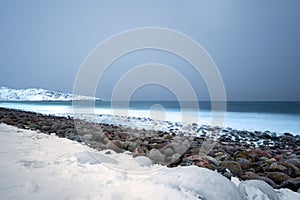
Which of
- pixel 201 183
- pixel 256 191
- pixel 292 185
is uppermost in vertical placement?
pixel 201 183

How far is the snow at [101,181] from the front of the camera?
1853 millimetres

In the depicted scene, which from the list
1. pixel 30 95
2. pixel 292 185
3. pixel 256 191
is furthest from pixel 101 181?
pixel 30 95

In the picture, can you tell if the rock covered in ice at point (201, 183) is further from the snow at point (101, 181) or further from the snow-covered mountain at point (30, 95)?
the snow-covered mountain at point (30, 95)

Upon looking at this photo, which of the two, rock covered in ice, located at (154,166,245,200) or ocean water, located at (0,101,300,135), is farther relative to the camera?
ocean water, located at (0,101,300,135)

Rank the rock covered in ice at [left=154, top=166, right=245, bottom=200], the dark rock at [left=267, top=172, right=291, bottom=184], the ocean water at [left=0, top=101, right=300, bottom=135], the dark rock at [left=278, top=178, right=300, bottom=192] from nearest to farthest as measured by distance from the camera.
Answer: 1. the rock covered in ice at [left=154, top=166, right=245, bottom=200]
2. the dark rock at [left=278, top=178, right=300, bottom=192]
3. the dark rock at [left=267, top=172, right=291, bottom=184]
4. the ocean water at [left=0, top=101, right=300, bottom=135]

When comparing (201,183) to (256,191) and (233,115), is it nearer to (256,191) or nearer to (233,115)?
(256,191)

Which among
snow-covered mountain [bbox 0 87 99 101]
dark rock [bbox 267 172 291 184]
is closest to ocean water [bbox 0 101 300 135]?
dark rock [bbox 267 172 291 184]

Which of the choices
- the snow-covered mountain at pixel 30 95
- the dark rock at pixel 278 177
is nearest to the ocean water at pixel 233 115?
the dark rock at pixel 278 177

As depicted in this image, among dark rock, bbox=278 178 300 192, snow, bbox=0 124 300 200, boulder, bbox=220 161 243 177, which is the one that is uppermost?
snow, bbox=0 124 300 200

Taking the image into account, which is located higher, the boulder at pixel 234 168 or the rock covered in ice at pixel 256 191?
the rock covered in ice at pixel 256 191

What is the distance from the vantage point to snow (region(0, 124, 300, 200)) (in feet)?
6.08

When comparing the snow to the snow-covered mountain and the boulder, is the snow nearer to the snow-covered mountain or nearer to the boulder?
the boulder

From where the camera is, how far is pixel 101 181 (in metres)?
2.36

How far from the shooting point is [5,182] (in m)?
2.07
